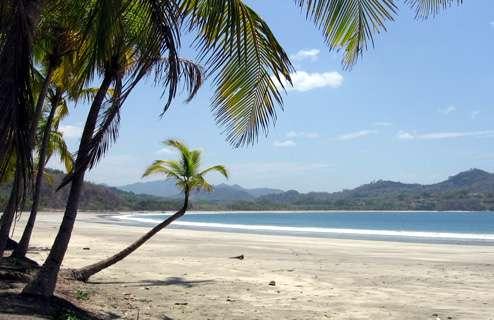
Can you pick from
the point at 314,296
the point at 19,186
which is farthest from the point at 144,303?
the point at 19,186

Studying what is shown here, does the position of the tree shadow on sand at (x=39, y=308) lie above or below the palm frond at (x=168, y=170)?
below

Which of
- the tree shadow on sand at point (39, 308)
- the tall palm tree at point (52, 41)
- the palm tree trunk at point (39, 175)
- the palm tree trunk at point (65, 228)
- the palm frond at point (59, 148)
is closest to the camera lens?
the tree shadow on sand at point (39, 308)

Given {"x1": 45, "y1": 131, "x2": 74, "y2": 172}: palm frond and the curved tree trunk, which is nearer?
the curved tree trunk

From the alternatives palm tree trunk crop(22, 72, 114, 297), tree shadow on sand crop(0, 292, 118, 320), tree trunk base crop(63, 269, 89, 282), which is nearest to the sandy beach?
tree trunk base crop(63, 269, 89, 282)

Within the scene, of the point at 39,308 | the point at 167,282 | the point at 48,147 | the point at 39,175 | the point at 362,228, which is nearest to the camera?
the point at 39,308

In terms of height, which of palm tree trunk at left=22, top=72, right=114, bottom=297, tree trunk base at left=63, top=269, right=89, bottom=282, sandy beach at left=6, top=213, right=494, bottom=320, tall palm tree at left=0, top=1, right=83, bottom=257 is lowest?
sandy beach at left=6, top=213, right=494, bottom=320

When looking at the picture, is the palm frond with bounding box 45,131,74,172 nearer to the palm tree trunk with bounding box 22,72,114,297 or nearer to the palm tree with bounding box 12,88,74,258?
the palm tree with bounding box 12,88,74,258

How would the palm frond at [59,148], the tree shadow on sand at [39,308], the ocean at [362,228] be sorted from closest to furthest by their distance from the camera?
the tree shadow on sand at [39,308] → the palm frond at [59,148] → the ocean at [362,228]

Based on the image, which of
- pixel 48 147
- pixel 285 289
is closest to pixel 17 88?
pixel 285 289

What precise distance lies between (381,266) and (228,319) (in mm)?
9883

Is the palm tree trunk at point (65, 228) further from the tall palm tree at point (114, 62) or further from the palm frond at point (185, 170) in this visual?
the palm frond at point (185, 170)

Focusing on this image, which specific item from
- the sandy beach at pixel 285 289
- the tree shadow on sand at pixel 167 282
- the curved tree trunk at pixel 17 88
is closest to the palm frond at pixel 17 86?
the curved tree trunk at pixel 17 88

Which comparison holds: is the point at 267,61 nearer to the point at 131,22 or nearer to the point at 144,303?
the point at 131,22

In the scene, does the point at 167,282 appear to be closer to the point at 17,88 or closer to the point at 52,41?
the point at 52,41
